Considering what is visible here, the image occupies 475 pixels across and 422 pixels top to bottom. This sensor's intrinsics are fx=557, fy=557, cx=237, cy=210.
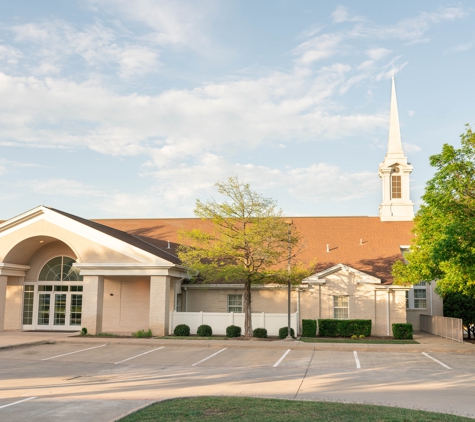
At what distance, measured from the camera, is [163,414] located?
10.5 m

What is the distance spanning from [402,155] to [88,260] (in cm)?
2427

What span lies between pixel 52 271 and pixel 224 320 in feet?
37.5

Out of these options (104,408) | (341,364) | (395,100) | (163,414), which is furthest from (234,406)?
(395,100)

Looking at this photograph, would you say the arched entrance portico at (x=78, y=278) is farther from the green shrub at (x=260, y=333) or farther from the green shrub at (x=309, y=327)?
the green shrub at (x=309, y=327)

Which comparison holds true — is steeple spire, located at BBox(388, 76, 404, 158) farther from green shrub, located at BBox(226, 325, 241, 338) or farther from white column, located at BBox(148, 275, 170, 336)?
white column, located at BBox(148, 275, 170, 336)

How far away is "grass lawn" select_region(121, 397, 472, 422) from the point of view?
10125 mm

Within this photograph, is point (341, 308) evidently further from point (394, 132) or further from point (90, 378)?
point (90, 378)

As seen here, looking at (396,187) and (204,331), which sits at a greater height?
(396,187)

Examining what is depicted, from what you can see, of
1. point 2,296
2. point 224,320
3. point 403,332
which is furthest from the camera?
point 2,296

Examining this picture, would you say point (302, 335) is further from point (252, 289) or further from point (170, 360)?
point (170, 360)

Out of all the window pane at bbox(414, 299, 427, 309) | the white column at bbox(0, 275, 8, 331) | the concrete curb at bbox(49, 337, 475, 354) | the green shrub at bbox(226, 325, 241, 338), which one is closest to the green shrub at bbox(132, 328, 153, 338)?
the concrete curb at bbox(49, 337, 475, 354)

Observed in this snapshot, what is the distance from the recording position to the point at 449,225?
21328mm

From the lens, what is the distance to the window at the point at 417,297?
1419 inches

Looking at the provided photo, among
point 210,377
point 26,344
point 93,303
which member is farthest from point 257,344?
point 26,344
